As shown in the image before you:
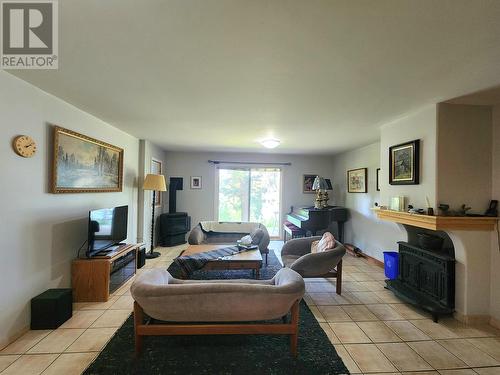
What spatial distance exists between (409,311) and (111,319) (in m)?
3.27

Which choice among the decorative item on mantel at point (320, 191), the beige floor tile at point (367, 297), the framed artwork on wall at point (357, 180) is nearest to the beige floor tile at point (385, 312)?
the beige floor tile at point (367, 297)

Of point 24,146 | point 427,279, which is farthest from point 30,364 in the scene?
point 427,279

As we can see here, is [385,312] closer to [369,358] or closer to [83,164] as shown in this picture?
[369,358]

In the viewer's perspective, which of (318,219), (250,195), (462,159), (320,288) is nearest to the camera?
(462,159)

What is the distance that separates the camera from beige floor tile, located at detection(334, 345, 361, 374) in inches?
68.7

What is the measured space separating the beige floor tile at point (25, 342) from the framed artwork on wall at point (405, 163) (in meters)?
4.16

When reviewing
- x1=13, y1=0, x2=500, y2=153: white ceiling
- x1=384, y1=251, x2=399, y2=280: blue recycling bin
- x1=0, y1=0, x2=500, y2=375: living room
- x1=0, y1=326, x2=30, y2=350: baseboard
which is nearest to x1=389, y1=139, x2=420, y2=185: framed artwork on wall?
x1=0, y1=0, x2=500, y2=375: living room

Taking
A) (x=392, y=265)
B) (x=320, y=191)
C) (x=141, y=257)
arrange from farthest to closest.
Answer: (x=320, y=191) < (x=141, y=257) < (x=392, y=265)

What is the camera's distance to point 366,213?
470 cm

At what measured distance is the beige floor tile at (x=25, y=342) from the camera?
1904 mm

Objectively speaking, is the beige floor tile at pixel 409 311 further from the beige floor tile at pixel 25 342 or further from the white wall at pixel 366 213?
the beige floor tile at pixel 25 342

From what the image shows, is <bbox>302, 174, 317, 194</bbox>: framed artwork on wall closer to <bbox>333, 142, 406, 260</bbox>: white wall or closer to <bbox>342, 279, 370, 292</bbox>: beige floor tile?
<bbox>333, 142, 406, 260</bbox>: white wall

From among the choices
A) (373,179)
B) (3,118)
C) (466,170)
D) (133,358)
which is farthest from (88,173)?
(373,179)

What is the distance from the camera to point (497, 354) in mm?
1939
